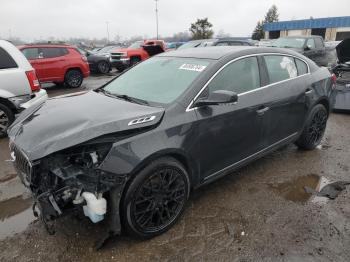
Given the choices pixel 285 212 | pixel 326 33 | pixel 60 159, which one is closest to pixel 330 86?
pixel 285 212

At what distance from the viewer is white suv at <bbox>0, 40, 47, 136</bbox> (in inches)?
221

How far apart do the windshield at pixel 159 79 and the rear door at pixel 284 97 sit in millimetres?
1012

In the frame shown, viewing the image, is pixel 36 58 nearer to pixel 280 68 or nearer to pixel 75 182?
pixel 280 68

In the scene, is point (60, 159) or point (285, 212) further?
point (285, 212)

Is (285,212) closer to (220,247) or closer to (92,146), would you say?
(220,247)

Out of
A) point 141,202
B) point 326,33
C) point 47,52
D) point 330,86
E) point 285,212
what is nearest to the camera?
point 141,202

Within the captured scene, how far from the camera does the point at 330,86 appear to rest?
4.93 m

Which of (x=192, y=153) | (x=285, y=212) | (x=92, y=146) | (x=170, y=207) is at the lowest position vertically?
(x=285, y=212)

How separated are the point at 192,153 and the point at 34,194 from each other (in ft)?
4.76

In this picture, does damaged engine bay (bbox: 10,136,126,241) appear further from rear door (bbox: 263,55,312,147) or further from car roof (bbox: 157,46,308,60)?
rear door (bbox: 263,55,312,147)

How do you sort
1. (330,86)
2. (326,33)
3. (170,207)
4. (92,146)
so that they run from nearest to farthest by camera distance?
(92,146), (170,207), (330,86), (326,33)

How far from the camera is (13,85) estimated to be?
566 cm

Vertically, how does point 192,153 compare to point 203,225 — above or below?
above

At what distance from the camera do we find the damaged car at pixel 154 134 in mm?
2500
